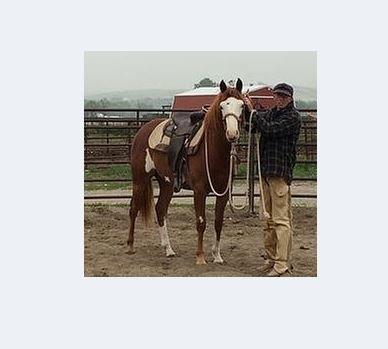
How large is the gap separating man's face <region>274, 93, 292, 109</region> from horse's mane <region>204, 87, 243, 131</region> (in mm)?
304

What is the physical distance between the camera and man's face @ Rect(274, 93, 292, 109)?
13.3ft

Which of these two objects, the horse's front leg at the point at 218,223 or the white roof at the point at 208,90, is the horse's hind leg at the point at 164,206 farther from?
the white roof at the point at 208,90

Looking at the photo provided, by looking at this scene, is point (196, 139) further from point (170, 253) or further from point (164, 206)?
point (170, 253)

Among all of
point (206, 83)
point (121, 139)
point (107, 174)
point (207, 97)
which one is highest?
point (206, 83)

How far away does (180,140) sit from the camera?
14.8 ft

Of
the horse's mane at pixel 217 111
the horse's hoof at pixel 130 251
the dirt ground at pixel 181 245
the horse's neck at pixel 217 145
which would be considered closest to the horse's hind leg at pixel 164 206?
the dirt ground at pixel 181 245

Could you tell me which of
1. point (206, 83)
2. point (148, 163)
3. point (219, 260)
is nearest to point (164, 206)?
point (148, 163)

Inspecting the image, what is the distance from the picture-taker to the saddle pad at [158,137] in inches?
184

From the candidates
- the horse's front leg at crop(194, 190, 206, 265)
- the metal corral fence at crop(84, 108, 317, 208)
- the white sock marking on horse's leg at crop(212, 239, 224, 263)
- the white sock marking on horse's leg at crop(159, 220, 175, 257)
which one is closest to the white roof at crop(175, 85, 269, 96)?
the metal corral fence at crop(84, 108, 317, 208)

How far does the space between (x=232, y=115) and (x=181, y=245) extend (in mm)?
1437

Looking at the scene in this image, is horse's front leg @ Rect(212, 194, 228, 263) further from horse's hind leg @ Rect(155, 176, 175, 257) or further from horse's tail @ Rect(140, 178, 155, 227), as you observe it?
horse's tail @ Rect(140, 178, 155, 227)

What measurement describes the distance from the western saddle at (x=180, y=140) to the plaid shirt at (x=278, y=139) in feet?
1.78

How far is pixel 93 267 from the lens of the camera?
433 cm

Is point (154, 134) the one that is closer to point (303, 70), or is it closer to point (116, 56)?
point (116, 56)
